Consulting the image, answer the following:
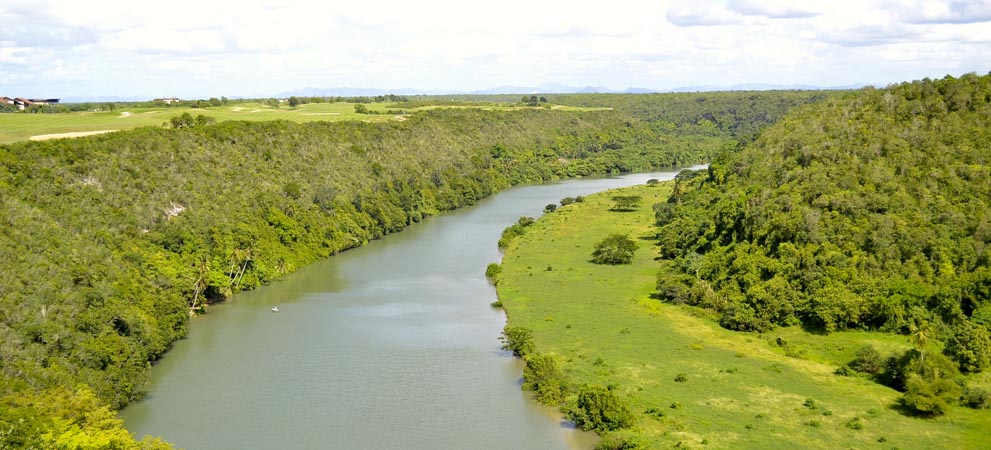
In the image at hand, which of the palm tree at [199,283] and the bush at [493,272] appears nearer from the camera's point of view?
the palm tree at [199,283]

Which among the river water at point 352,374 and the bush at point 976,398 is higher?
the bush at point 976,398

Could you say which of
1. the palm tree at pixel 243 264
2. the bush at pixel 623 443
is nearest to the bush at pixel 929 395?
the bush at pixel 623 443

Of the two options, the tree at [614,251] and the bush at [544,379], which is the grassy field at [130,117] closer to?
the tree at [614,251]

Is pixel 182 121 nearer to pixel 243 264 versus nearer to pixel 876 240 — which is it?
pixel 243 264

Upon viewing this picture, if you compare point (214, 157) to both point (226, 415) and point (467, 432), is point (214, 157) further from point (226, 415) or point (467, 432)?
point (467, 432)

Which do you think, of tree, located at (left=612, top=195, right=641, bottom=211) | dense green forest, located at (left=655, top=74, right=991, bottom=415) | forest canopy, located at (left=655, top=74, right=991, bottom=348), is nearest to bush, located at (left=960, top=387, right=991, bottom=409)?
dense green forest, located at (left=655, top=74, right=991, bottom=415)

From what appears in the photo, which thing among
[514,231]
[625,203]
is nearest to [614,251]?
[514,231]

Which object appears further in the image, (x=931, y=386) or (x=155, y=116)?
(x=155, y=116)

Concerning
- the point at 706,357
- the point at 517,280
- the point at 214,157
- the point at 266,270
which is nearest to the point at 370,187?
the point at 214,157
